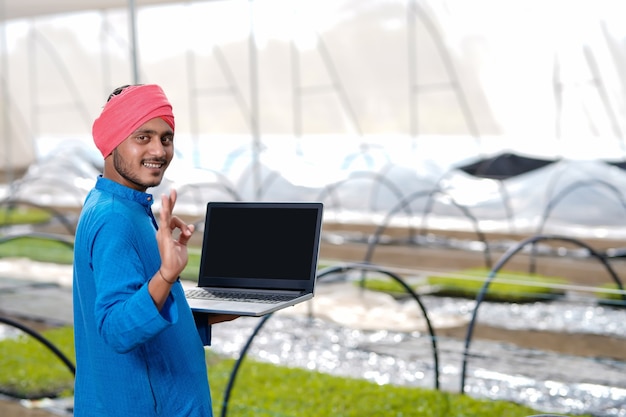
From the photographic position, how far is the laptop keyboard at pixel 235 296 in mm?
1805

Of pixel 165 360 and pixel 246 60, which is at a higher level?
pixel 246 60

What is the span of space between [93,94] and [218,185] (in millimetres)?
4580

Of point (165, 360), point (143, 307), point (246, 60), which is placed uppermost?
point (246, 60)

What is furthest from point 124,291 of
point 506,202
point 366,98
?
point 366,98

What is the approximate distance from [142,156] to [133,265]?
210mm

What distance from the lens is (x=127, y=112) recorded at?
1.65m

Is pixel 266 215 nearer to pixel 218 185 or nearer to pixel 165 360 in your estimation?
pixel 165 360

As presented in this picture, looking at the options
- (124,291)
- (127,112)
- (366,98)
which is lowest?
(124,291)

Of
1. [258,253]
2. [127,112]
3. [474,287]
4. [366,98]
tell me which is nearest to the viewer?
[127,112]

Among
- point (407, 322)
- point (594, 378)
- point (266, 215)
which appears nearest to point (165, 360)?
point (266, 215)

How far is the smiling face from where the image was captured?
1657 millimetres

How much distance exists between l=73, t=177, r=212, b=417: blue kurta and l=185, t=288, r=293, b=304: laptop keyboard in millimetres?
146

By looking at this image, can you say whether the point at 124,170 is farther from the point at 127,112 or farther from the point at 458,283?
the point at 458,283

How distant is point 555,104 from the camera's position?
30.7ft
